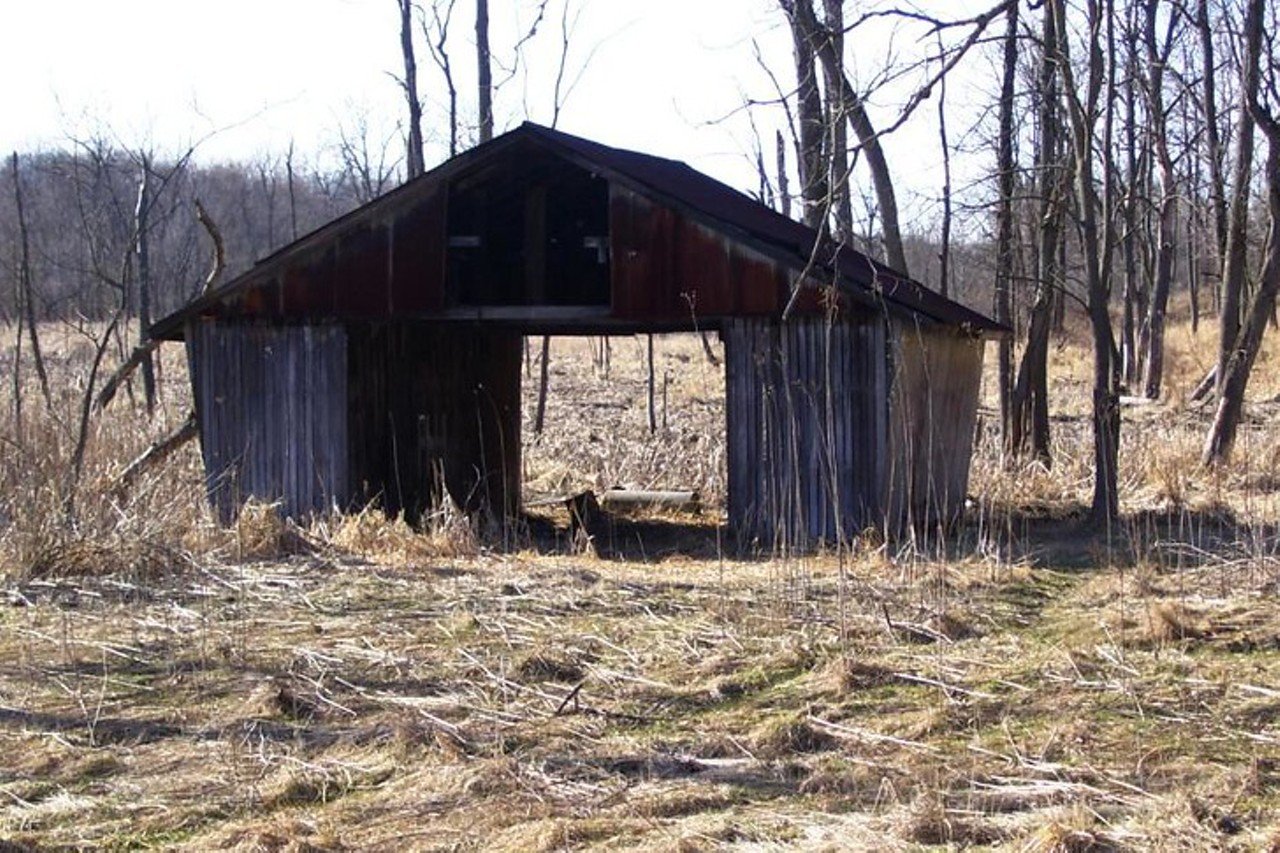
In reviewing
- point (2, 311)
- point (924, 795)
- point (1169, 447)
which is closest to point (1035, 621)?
point (924, 795)

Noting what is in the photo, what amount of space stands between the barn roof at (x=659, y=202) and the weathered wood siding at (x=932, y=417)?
332 millimetres

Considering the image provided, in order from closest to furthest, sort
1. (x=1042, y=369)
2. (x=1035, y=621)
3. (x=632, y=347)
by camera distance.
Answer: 1. (x=1035, y=621)
2. (x=1042, y=369)
3. (x=632, y=347)

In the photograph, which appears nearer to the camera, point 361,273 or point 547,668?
point 547,668

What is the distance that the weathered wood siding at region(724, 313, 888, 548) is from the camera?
12461mm

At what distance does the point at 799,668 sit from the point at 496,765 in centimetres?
199

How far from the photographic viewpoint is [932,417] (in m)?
13.4

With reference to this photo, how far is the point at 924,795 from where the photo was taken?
539cm

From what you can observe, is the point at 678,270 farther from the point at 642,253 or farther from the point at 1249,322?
the point at 1249,322

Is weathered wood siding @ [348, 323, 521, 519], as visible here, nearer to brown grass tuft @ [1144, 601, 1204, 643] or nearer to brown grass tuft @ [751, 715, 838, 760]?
brown grass tuft @ [1144, 601, 1204, 643]

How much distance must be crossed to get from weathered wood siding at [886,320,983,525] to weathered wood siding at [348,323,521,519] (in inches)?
143

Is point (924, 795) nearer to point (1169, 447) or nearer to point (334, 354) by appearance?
point (334, 354)

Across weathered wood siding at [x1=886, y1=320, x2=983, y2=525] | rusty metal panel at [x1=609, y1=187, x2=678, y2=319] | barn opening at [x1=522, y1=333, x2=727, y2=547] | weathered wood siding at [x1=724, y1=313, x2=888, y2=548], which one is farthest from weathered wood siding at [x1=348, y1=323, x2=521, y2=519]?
weathered wood siding at [x1=886, y1=320, x2=983, y2=525]

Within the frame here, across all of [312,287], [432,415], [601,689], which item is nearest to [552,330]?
[432,415]

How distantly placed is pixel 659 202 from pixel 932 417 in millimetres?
2968
